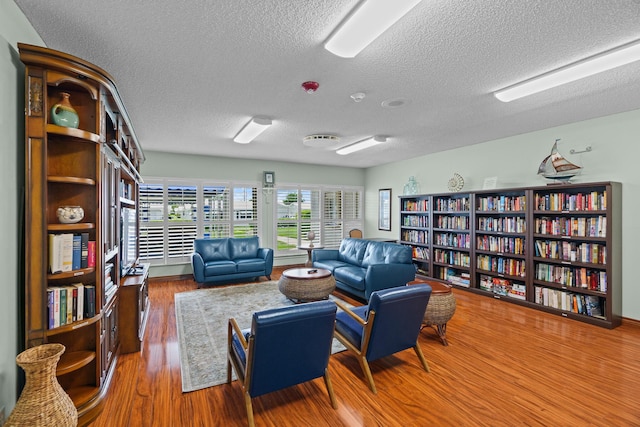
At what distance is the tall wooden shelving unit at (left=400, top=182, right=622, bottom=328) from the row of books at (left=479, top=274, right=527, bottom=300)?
0.6 inches

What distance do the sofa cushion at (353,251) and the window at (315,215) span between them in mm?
1780

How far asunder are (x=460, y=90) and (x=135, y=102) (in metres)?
→ 3.50

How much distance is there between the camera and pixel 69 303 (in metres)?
1.97

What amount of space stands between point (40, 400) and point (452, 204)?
5.89 meters

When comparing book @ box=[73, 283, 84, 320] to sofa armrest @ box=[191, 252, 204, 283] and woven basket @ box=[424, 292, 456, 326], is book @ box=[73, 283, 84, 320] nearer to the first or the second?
woven basket @ box=[424, 292, 456, 326]

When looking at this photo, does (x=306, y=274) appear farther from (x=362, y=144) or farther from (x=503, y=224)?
(x=503, y=224)

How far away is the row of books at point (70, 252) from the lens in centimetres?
189

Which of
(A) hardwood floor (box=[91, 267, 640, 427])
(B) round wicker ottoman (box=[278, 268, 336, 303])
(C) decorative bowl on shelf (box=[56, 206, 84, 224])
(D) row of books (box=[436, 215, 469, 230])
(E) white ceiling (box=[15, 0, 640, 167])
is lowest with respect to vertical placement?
(A) hardwood floor (box=[91, 267, 640, 427])

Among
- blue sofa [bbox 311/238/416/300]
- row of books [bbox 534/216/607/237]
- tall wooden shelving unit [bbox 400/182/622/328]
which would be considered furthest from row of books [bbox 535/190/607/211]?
blue sofa [bbox 311/238/416/300]

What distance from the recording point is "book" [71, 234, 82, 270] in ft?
6.57

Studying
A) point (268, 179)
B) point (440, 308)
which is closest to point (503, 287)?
point (440, 308)

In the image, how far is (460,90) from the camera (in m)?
3.03

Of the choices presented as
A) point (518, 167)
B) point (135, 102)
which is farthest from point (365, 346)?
point (518, 167)

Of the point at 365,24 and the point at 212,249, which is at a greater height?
the point at 365,24
